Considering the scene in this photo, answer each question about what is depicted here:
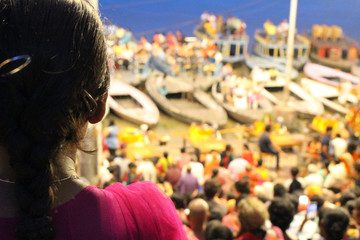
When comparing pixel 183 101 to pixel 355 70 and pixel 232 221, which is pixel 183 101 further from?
pixel 232 221

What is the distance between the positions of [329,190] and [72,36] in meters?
4.28

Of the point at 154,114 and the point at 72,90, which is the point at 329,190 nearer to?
the point at 72,90

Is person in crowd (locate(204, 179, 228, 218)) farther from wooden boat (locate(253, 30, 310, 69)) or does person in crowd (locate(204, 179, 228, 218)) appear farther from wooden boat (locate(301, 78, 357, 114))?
wooden boat (locate(253, 30, 310, 69))

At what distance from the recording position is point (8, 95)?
594 mm

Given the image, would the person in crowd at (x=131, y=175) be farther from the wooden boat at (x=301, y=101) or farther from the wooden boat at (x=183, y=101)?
the wooden boat at (x=301, y=101)

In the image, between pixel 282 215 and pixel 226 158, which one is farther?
pixel 226 158

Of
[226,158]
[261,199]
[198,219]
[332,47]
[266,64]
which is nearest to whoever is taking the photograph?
[198,219]

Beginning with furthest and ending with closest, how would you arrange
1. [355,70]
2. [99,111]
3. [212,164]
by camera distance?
[355,70]
[212,164]
[99,111]

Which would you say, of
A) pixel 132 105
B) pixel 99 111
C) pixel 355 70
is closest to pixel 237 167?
pixel 99 111

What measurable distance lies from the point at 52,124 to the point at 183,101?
1266cm

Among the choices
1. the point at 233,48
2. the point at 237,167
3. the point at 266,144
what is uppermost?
the point at 233,48

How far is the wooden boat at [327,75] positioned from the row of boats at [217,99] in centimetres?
13

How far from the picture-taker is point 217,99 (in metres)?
12.8

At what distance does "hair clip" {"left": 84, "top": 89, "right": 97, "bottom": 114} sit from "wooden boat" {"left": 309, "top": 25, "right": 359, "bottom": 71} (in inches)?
653
